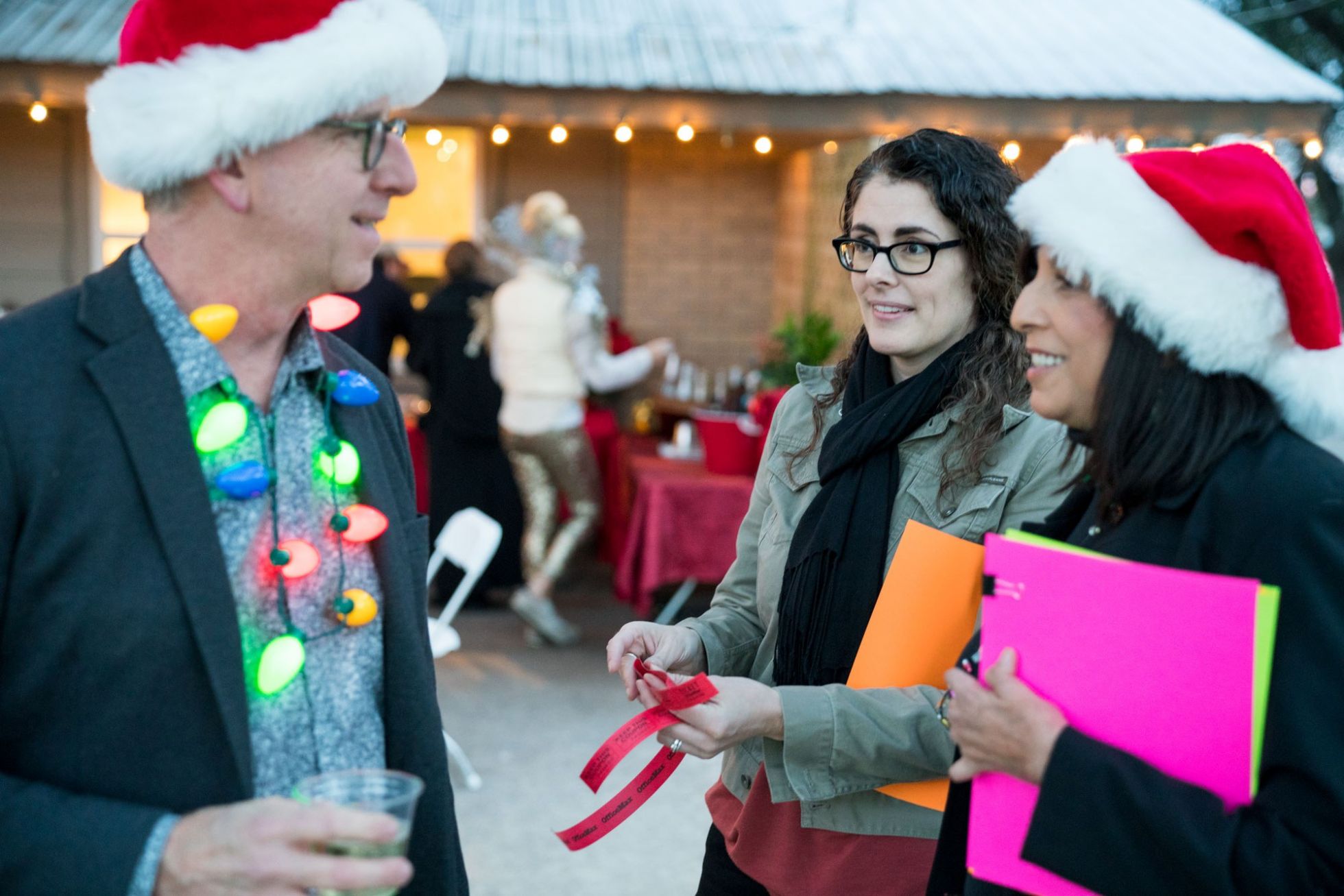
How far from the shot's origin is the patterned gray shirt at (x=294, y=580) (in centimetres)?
132

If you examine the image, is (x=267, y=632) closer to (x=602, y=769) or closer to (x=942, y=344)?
(x=602, y=769)

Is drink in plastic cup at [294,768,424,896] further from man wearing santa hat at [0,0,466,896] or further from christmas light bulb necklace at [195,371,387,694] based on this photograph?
christmas light bulb necklace at [195,371,387,694]

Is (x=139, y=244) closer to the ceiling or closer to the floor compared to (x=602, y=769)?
closer to the ceiling

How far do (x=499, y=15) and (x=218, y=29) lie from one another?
6.03m

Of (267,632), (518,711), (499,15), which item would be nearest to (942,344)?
(267,632)

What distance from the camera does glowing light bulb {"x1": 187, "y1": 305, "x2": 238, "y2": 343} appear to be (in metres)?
1.30

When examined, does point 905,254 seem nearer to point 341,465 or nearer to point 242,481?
point 341,465

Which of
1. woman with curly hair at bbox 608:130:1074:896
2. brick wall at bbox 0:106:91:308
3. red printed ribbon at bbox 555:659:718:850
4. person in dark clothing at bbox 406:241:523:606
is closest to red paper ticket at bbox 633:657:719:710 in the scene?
red printed ribbon at bbox 555:659:718:850

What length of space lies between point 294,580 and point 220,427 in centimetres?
19

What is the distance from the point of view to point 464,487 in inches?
249

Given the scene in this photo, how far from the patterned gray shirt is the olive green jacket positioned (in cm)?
59

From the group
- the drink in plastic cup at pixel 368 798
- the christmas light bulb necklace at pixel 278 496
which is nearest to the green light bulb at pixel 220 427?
the christmas light bulb necklace at pixel 278 496

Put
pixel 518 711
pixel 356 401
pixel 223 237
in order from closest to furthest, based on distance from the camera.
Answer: pixel 223 237
pixel 356 401
pixel 518 711

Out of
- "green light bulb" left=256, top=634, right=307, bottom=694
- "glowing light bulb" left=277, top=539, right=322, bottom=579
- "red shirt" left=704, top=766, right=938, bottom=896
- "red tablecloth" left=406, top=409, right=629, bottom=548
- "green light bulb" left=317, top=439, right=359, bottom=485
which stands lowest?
"red tablecloth" left=406, top=409, right=629, bottom=548
